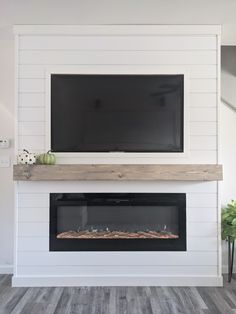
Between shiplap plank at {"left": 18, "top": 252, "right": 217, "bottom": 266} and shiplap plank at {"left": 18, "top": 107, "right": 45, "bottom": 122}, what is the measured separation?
1.35m

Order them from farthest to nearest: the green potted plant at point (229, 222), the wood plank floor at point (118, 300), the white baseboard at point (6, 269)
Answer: the white baseboard at point (6, 269)
the green potted plant at point (229, 222)
the wood plank floor at point (118, 300)

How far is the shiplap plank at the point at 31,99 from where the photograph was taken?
3.51 m

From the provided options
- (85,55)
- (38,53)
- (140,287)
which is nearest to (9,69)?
(38,53)

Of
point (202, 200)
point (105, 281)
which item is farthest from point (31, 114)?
point (202, 200)

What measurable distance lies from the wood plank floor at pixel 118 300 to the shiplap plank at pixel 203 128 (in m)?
1.54

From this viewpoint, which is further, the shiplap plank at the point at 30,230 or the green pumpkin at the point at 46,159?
the shiplap plank at the point at 30,230

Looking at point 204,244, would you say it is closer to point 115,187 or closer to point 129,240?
point 129,240

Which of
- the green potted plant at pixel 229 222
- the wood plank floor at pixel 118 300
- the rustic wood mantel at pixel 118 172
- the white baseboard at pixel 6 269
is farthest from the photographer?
the white baseboard at pixel 6 269

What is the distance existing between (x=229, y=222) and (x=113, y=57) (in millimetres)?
2056

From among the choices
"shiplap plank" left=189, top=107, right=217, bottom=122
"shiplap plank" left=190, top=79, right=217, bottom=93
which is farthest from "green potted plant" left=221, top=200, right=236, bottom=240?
"shiplap plank" left=190, top=79, right=217, bottom=93

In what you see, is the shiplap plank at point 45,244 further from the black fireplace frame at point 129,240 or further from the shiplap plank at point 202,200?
the shiplap plank at point 202,200

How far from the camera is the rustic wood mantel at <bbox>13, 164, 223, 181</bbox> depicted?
3.37 metres

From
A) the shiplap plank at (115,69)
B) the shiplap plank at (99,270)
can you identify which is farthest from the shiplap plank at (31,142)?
the shiplap plank at (99,270)

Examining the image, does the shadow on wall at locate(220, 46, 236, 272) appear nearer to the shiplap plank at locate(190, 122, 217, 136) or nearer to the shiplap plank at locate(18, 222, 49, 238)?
the shiplap plank at locate(190, 122, 217, 136)
